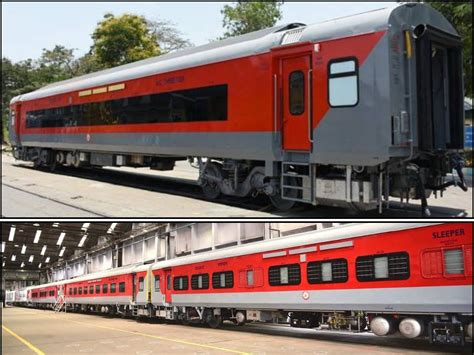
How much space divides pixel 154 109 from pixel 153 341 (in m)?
6.41

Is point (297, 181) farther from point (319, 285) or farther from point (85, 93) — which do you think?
point (85, 93)

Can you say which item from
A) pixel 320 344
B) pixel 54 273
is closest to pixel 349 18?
pixel 320 344

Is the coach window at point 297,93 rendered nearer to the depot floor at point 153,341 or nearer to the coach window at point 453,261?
the depot floor at point 153,341

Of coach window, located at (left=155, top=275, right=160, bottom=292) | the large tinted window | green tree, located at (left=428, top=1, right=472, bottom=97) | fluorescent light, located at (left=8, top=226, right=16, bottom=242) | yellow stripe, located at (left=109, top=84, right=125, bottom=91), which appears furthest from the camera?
green tree, located at (left=428, top=1, right=472, bottom=97)

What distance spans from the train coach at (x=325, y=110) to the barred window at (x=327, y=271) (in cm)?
107

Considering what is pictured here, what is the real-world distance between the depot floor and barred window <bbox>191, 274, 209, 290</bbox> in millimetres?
1446

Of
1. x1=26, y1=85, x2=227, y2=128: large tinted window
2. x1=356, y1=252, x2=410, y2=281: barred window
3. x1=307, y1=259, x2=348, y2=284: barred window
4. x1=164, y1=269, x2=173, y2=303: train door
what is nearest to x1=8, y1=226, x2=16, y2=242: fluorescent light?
x1=164, y1=269, x2=173, y2=303: train door

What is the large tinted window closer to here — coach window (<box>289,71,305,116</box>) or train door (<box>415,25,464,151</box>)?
coach window (<box>289,71,305,116</box>)

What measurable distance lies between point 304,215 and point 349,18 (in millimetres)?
2669

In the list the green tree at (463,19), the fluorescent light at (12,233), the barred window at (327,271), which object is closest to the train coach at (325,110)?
the barred window at (327,271)

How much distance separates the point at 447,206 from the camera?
7961mm

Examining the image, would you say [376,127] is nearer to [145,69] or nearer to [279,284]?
[279,284]

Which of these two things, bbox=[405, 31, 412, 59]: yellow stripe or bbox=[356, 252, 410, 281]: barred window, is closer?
bbox=[356, 252, 410, 281]: barred window

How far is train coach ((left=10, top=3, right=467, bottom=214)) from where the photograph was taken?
21.6ft
